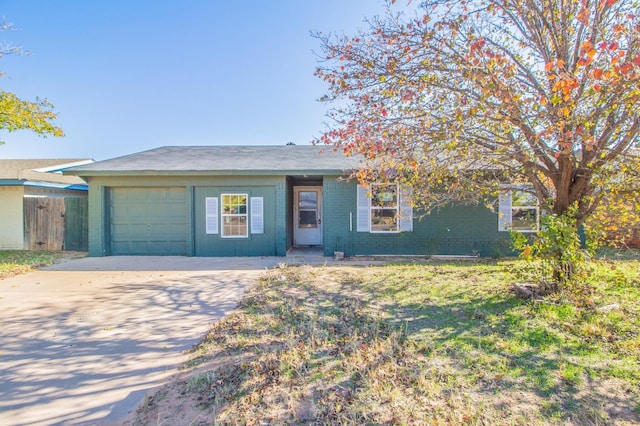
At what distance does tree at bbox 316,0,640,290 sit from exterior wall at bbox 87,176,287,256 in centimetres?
467

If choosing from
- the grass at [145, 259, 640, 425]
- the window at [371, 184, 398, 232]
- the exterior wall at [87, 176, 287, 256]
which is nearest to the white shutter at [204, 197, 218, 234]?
the exterior wall at [87, 176, 287, 256]

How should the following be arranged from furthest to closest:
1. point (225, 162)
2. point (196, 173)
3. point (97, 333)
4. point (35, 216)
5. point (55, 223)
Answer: point (55, 223), point (35, 216), point (225, 162), point (196, 173), point (97, 333)

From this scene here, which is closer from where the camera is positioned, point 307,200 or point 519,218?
point 519,218

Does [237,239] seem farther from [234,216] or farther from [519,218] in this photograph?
[519,218]

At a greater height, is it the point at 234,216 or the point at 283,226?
the point at 234,216

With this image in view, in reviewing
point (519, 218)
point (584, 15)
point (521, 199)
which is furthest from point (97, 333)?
point (519, 218)

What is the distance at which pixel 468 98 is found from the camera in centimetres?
441

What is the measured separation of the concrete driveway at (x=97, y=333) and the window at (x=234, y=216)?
7.43ft

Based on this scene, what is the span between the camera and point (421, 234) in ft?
31.2

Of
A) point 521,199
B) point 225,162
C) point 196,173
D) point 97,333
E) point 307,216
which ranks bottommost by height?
point 97,333

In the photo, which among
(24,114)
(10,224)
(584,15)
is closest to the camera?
(584,15)

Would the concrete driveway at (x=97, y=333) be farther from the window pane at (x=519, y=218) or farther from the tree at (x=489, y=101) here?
the window pane at (x=519, y=218)

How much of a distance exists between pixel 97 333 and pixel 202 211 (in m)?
6.19

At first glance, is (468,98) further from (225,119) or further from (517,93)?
(225,119)
